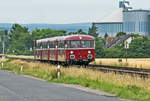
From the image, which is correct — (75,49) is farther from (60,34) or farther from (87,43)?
(60,34)

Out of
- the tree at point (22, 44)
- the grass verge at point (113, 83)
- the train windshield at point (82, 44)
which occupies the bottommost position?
the tree at point (22, 44)

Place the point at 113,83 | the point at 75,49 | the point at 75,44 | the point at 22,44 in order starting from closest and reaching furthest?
1. the point at 113,83
2. the point at 75,49
3. the point at 75,44
4. the point at 22,44

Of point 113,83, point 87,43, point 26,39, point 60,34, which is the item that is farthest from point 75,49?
point 26,39

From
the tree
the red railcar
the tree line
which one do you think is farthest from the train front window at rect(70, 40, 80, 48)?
the tree

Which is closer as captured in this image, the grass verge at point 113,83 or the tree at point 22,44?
the grass verge at point 113,83

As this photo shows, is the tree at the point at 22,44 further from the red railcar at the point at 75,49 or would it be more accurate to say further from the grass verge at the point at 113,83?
the grass verge at the point at 113,83

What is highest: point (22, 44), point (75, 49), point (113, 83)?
point (75, 49)

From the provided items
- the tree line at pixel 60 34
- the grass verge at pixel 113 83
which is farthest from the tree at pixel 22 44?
the grass verge at pixel 113 83

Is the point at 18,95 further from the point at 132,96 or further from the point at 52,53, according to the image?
the point at 52,53

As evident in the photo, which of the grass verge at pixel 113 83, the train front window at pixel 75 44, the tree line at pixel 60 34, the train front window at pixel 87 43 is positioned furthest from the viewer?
the tree line at pixel 60 34

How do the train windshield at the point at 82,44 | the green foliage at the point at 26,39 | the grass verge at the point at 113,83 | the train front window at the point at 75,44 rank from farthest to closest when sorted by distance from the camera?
the green foliage at the point at 26,39
the train windshield at the point at 82,44
the train front window at the point at 75,44
the grass verge at the point at 113,83

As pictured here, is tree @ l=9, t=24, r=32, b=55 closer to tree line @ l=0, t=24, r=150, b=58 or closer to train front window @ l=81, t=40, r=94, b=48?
tree line @ l=0, t=24, r=150, b=58

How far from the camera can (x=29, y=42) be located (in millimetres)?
143375

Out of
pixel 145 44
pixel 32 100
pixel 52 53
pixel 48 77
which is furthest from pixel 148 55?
pixel 32 100
